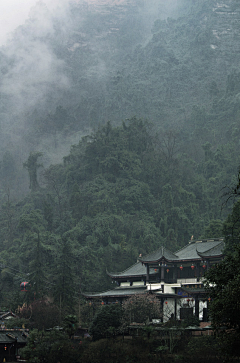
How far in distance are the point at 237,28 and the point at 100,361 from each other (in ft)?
466

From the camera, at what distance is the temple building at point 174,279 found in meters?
44.7

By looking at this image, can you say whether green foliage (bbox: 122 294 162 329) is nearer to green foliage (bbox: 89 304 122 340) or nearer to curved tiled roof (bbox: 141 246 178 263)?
green foliage (bbox: 89 304 122 340)

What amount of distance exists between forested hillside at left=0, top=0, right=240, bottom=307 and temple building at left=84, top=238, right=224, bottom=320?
6.88m

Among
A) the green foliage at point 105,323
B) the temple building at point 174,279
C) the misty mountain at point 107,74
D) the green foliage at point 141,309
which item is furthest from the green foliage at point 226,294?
the misty mountain at point 107,74

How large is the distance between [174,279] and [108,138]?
59968mm

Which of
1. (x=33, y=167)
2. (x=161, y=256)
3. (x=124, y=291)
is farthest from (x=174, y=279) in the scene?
(x=33, y=167)

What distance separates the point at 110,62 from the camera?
182m

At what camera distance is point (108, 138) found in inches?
4149

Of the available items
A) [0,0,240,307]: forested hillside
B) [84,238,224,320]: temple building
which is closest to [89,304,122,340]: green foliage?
[84,238,224,320]: temple building

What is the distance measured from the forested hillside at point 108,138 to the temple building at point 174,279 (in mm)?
6877

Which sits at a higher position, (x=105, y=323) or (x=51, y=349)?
(x=105, y=323)

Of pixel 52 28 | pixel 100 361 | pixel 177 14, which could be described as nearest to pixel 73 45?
pixel 52 28

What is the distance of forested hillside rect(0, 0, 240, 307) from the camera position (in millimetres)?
82312

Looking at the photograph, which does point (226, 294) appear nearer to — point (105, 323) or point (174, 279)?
point (105, 323)
